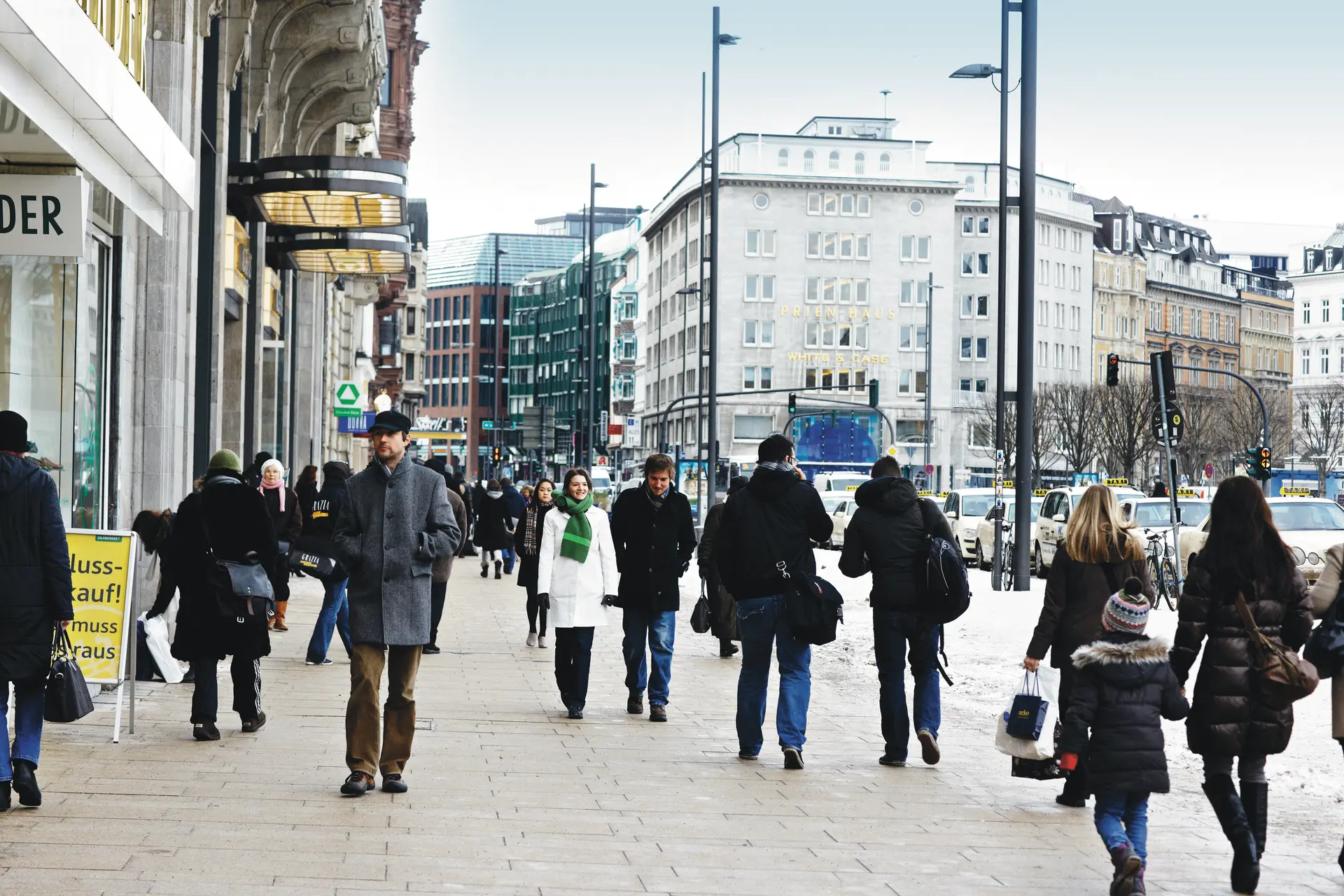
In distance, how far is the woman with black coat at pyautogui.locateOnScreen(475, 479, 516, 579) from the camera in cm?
3253

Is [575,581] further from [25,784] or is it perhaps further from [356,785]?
[25,784]

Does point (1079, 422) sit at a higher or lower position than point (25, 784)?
higher

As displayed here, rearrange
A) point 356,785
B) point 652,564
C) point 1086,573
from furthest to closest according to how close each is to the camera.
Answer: point 652,564
point 1086,573
point 356,785

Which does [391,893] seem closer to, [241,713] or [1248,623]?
[1248,623]

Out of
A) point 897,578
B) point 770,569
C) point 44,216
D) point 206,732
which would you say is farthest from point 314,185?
point 897,578

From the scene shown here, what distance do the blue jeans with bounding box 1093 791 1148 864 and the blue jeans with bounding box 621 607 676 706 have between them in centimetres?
609

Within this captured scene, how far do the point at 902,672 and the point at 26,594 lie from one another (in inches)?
201

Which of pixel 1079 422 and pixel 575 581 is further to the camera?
pixel 1079 422

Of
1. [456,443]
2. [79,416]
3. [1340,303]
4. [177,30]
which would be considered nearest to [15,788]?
[79,416]

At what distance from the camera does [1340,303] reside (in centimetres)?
13475

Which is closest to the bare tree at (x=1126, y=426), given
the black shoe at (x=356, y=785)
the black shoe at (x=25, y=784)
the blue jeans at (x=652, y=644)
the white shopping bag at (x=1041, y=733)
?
the blue jeans at (x=652, y=644)

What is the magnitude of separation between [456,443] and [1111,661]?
191 meters

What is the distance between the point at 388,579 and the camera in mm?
9438

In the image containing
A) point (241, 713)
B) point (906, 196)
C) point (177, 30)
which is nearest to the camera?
point (241, 713)
